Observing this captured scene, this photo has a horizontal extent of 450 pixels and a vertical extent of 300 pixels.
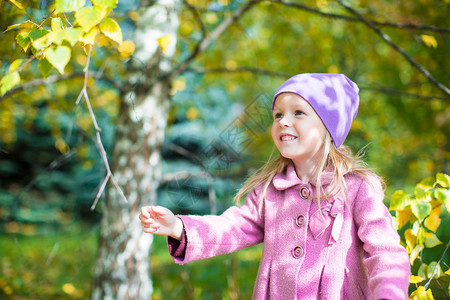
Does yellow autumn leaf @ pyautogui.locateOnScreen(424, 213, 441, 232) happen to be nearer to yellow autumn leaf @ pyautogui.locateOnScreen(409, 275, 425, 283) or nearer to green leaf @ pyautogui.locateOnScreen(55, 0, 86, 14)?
yellow autumn leaf @ pyautogui.locateOnScreen(409, 275, 425, 283)

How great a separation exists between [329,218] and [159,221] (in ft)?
2.07

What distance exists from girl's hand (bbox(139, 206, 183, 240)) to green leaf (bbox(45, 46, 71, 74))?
1.85 feet

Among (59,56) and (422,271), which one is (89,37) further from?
(422,271)

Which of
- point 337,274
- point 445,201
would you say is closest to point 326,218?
point 337,274

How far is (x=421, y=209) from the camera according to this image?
65.4 inches

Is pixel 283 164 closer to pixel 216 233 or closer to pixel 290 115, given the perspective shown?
pixel 290 115

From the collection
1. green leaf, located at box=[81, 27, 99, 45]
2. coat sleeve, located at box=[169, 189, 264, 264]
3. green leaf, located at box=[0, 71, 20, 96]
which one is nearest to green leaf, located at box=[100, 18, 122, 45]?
green leaf, located at box=[81, 27, 99, 45]

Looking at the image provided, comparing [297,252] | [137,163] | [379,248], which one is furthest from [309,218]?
[137,163]

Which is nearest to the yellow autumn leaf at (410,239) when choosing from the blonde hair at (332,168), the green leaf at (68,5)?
the blonde hair at (332,168)

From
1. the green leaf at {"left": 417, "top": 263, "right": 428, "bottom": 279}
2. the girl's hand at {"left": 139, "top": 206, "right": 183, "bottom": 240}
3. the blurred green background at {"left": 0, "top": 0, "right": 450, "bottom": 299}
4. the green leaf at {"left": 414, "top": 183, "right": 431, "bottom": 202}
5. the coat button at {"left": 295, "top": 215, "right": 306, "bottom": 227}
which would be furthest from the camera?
the blurred green background at {"left": 0, "top": 0, "right": 450, "bottom": 299}

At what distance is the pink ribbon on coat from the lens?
1543 millimetres

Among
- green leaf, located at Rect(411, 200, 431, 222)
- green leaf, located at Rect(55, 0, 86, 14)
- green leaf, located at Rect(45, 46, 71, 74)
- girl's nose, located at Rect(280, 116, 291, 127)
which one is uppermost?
green leaf, located at Rect(55, 0, 86, 14)

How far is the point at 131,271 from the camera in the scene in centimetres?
261

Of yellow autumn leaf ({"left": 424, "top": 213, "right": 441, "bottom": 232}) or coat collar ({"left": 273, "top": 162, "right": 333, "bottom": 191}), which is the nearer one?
coat collar ({"left": 273, "top": 162, "right": 333, "bottom": 191})
